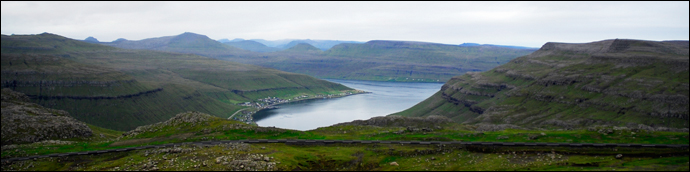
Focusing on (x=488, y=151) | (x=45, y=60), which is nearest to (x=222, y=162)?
(x=488, y=151)

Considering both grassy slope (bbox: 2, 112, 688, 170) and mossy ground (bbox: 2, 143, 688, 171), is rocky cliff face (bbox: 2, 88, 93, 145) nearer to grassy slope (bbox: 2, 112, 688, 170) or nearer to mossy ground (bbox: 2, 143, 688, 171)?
grassy slope (bbox: 2, 112, 688, 170)

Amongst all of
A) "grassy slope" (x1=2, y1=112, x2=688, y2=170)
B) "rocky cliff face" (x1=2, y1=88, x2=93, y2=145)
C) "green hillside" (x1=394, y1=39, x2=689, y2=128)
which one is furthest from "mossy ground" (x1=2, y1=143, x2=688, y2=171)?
"green hillside" (x1=394, y1=39, x2=689, y2=128)

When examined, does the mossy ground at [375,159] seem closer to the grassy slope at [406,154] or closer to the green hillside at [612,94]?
the grassy slope at [406,154]

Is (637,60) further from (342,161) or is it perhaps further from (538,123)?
(342,161)

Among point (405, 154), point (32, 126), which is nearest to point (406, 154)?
point (405, 154)

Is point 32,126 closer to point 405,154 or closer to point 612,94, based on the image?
point 405,154

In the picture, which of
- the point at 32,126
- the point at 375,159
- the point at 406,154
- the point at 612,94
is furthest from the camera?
the point at 612,94

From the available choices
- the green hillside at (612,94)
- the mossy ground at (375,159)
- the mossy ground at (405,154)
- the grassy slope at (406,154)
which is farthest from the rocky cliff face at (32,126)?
the green hillside at (612,94)
